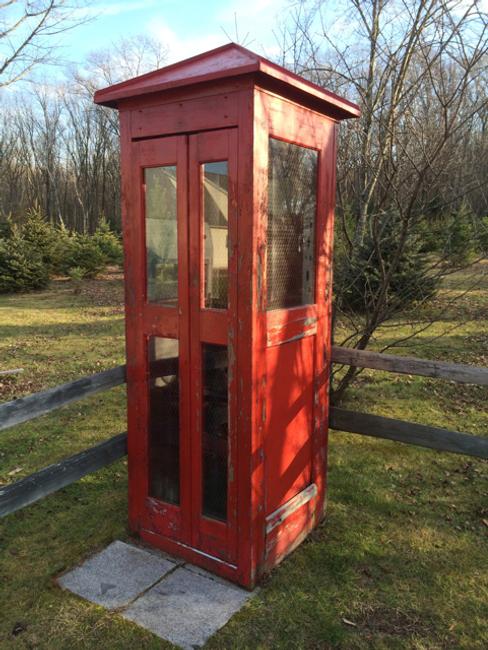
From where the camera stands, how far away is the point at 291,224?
2932 millimetres

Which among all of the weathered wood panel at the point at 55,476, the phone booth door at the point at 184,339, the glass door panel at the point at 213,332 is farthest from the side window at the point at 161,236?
the weathered wood panel at the point at 55,476

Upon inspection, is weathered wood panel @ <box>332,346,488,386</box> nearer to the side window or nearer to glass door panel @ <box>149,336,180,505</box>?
glass door panel @ <box>149,336,180,505</box>

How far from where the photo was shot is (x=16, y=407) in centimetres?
274

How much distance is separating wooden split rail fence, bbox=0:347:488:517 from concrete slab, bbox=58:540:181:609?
1.68 ft

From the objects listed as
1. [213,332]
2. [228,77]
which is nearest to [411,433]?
[213,332]

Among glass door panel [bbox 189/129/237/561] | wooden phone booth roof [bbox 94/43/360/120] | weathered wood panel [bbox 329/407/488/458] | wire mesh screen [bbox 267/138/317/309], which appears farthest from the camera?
weathered wood panel [bbox 329/407/488/458]

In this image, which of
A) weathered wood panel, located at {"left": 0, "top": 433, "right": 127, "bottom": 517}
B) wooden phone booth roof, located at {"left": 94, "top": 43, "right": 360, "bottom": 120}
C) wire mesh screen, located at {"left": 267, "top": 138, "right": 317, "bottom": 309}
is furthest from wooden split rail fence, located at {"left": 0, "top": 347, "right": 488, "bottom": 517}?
wooden phone booth roof, located at {"left": 94, "top": 43, "right": 360, "bottom": 120}

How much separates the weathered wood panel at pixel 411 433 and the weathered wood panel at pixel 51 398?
161cm

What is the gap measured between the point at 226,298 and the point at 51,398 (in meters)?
1.18

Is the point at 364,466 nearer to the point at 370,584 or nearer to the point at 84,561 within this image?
the point at 370,584

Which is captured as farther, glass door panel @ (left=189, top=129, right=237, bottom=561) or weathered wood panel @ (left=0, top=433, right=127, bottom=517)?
weathered wood panel @ (left=0, top=433, right=127, bottom=517)

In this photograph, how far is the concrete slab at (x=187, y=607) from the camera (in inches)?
99.7

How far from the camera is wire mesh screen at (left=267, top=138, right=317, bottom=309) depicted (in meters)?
2.76

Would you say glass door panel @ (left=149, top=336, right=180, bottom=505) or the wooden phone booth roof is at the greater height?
the wooden phone booth roof
